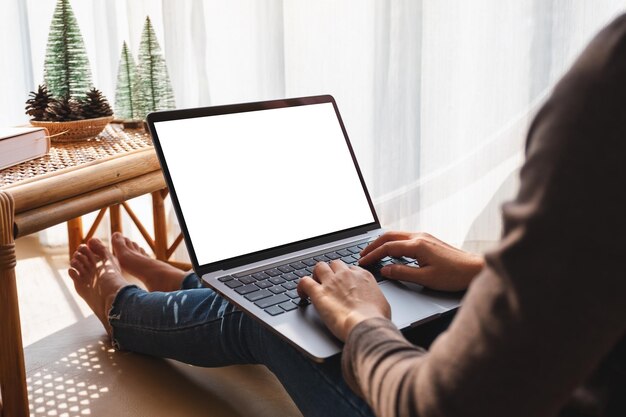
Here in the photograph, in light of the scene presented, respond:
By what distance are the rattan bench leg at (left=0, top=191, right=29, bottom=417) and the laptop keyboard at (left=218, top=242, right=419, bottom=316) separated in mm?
386

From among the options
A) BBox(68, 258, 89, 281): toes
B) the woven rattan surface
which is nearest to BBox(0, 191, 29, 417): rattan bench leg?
the woven rattan surface

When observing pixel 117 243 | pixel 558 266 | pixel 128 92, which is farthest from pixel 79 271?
pixel 558 266

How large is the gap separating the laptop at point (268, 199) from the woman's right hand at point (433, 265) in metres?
0.02

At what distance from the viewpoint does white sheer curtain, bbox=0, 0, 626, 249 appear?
1.74 meters

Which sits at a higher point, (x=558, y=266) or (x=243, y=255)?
(x=558, y=266)

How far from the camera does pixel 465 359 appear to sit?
19.1 inches

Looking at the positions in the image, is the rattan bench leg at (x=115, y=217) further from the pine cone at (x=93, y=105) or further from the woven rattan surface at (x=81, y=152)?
the pine cone at (x=93, y=105)

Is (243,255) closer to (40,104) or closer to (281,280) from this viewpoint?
(281,280)

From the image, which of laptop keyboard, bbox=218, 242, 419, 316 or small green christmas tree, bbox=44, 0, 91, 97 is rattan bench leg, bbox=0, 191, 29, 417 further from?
small green christmas tree, bbox=44, 0, 91, 97

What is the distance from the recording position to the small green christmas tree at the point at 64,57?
1647 millimetres

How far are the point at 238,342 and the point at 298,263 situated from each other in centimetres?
17

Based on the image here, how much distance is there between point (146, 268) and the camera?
61.7 inches

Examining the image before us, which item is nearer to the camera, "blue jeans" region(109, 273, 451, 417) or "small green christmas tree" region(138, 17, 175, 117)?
"blue jeans" region(109, 273, 451, 417)

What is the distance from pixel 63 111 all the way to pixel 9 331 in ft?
1.99
